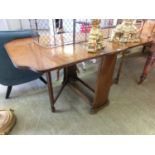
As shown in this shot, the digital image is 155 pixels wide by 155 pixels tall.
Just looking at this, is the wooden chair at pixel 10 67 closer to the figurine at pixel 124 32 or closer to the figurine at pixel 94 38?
the figurine at pixel 94 38

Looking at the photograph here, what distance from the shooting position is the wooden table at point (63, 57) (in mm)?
1144

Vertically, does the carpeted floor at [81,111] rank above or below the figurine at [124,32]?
below

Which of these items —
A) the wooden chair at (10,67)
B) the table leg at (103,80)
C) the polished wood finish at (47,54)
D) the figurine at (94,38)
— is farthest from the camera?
the wooden chair at (10,67)

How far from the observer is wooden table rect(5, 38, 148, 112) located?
1.14 m

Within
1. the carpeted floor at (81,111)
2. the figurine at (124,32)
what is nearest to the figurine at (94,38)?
the figurine at (124,32)

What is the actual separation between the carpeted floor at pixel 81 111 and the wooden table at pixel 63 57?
5.9 inches

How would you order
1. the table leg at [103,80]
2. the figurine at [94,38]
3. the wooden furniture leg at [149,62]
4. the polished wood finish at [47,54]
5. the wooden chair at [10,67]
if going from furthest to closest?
the wooden furniture leg at [149,62]
the wooden chair at [10,67]
the table leg at [103,80]
the figurine at [94,38]
the polished wood finish at [47,54]

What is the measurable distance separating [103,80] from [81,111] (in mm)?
483

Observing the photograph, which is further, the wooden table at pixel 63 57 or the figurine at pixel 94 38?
the figurine at pixel 94 38
